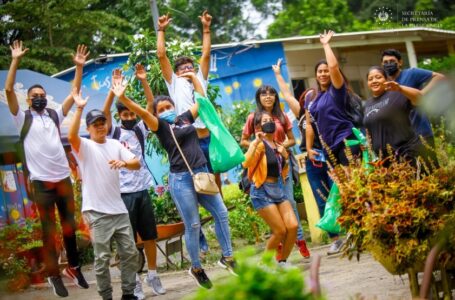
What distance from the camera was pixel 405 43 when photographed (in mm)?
21641

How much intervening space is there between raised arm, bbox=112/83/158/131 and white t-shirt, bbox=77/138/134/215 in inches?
17.2

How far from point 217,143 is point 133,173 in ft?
3.09

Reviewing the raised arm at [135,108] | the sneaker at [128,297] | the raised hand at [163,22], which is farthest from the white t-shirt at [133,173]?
the sneaker at [128,297]

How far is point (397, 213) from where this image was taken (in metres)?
5.07

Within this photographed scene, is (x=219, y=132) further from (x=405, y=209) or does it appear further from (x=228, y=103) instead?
(x=228, y=103)

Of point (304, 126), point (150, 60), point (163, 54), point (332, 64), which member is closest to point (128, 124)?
point (163, 54)

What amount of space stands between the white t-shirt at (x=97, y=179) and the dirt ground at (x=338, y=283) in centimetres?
78

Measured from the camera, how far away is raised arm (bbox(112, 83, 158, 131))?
6891mm

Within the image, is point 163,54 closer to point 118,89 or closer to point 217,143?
point 118,89

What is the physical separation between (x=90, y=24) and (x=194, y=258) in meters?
11.8

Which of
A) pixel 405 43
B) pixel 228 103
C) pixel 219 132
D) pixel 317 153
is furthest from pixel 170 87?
pixel 405 43

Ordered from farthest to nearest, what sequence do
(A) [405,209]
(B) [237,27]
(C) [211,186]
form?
1. (B) [237,27]
2. (C) [211,186]
3. (A) [405,209]

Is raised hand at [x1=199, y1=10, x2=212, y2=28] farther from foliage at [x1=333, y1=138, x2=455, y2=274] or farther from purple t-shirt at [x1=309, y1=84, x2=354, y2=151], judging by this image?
foliage at [x1=333, y1=138, x2=455, y2=274]

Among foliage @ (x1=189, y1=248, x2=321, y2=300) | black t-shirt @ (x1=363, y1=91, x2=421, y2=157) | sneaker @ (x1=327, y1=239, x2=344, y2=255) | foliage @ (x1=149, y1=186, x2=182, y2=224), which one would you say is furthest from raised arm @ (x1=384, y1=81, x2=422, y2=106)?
foliage @ (x1=149, y1=186, x2=182, y2=224)
